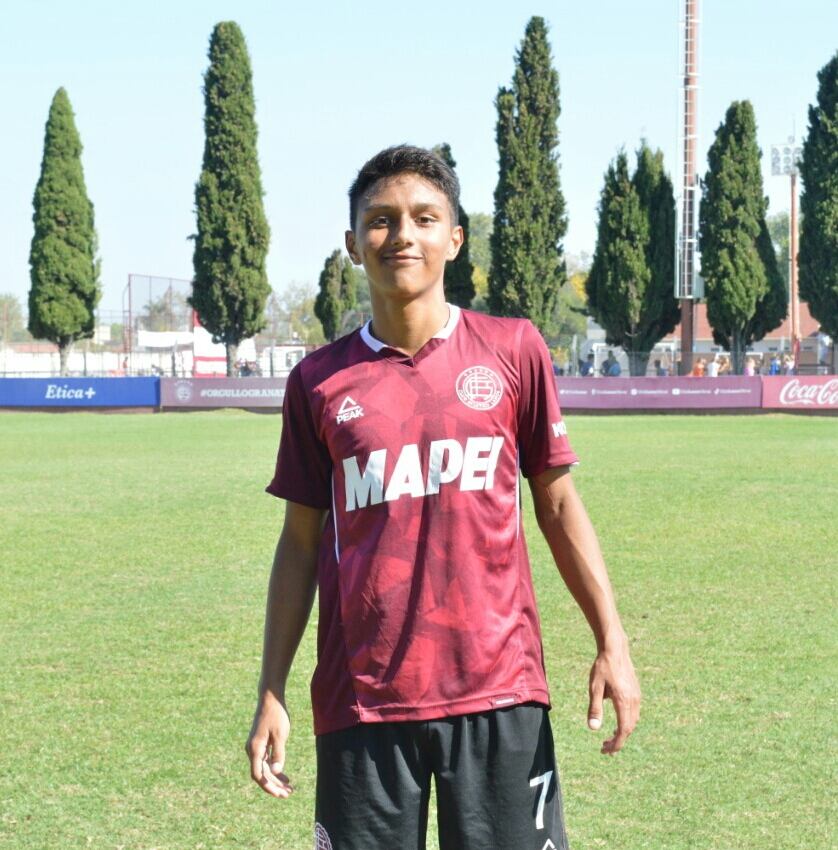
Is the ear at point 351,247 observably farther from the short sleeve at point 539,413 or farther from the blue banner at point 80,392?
the blue banner at point 80,392

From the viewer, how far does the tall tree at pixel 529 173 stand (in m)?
48.2

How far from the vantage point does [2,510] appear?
15.0 m

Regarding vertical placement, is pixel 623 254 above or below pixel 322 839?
above

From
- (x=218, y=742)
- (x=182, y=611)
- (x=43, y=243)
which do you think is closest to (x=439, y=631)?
(x=218, y=742)

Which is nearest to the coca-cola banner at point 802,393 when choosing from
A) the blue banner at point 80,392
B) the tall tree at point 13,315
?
the blue banner at point 80,392

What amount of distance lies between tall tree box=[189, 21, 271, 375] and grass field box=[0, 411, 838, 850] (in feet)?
114

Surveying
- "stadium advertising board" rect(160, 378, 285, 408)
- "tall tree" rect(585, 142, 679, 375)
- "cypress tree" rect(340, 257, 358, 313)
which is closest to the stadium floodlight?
"tall tree" rect(585, 142, 679, 375)

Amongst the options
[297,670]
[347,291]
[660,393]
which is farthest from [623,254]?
[297,670]

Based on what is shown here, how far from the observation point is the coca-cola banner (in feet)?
121

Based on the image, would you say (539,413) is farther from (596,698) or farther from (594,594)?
(596,698)

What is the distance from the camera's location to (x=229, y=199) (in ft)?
166

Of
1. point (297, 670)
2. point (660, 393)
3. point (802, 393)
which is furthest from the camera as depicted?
point (660, 393)

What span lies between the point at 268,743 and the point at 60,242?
52.2 meters

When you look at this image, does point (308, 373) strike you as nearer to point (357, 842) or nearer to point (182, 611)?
point (357, 842)
